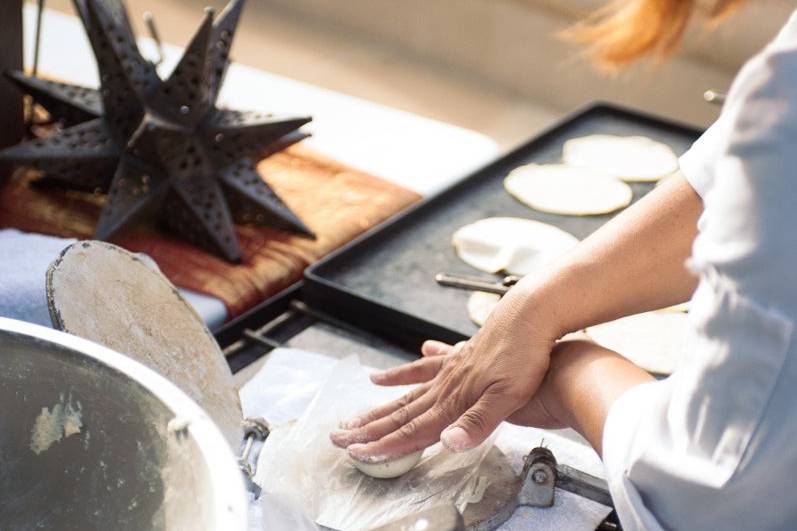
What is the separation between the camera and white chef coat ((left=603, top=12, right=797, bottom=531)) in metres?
0.87

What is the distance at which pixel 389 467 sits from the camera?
4.63ft

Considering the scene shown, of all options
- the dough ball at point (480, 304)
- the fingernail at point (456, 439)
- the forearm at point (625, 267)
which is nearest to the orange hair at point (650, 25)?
the forearm at point (625, 267)

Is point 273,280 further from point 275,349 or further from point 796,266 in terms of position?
point 796,266

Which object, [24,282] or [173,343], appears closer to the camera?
[173,343]

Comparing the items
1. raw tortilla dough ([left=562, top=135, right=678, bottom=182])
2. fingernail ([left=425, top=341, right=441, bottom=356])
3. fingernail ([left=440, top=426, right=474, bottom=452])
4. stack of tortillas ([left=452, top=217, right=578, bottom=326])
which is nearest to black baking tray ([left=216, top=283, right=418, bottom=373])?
fingernail ([left=425, top=341, right=441, bottom=356])

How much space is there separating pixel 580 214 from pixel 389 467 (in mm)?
1199

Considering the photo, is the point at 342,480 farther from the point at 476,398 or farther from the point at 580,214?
the point at 580,214

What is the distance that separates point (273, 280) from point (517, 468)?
2.68ft

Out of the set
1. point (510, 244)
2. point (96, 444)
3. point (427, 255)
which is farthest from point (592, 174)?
point (96, 444)

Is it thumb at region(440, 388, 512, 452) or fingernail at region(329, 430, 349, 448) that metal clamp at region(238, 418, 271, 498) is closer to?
fingernail at region(329, 430, 349, 448)

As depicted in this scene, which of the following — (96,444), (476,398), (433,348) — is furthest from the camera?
(433,348)

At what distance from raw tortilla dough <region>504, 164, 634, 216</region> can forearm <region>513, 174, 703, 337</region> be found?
0.95m

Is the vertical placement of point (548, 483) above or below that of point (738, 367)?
below

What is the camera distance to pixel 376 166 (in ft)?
9.08
